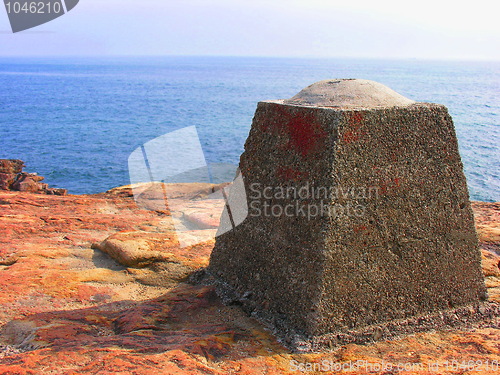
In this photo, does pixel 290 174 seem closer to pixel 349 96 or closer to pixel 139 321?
pixel 349 96

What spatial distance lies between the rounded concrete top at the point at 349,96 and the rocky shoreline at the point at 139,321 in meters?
1.84

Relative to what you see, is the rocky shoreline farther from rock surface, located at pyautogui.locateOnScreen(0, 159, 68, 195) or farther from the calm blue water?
the calm blue water

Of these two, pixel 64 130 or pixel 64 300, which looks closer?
pixel 64 300

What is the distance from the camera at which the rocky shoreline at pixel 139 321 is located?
3160 millimetres

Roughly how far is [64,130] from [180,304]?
33.4m

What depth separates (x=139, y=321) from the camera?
156 inches

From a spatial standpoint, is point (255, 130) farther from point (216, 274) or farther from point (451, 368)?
point (451, 368)

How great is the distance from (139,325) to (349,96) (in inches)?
98.5

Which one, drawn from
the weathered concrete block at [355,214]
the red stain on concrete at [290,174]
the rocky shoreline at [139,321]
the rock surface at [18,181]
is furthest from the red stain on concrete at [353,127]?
the rock surface at [18,181]

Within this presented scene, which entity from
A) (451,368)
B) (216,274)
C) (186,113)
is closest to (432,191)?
(451,368)

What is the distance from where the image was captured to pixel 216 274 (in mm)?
4785

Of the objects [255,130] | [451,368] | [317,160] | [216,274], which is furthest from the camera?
[216,274]

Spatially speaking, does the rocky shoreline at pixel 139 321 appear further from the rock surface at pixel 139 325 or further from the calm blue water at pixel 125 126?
the calm blue water at pixel 125 126

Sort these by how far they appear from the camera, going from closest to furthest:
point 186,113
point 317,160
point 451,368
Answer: point 451,368
point 317,160
point 186,113
